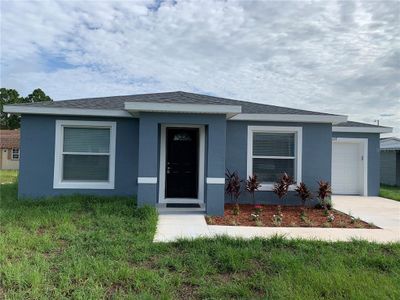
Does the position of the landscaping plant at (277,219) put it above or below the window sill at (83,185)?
below

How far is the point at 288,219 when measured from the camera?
8.52 m

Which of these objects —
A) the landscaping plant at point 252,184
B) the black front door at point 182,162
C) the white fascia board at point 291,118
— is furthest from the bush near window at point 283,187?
the black front door at point 182,162

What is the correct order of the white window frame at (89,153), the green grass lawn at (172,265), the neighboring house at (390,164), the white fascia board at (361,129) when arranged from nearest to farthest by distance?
the green grass lawn at (172,265)
the white window frame at (89,153)
the white fascia board at (361,129)
the neighboring house at (390,164)

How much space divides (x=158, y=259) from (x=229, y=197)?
5702mm

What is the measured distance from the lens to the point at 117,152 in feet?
34.6

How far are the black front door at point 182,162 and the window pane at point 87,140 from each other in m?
1.91

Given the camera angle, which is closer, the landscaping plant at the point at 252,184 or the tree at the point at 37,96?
the landscaping plant at the point at 252,184

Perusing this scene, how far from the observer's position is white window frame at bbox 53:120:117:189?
10.3 metres

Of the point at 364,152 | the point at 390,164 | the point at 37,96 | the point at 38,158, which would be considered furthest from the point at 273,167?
the point at 37,96

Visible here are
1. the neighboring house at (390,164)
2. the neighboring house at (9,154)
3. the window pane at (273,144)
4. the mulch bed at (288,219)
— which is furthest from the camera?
the neighboring house at (9,154)

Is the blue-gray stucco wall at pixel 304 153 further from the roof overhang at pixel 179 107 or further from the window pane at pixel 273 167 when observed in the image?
the roof overhang at pixel 179 107

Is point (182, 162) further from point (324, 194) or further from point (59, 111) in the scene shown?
point (324, 194)

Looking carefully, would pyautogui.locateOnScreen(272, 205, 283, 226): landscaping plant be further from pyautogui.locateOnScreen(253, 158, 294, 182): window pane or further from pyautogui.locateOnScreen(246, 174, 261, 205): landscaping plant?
pyautogui.locateOnScreen(253, 158, 294, 182): window pane

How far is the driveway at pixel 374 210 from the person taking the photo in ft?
27.6
